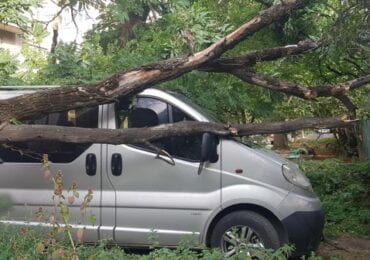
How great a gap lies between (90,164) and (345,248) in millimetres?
3548

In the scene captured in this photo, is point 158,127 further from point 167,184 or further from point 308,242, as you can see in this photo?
point 308,242

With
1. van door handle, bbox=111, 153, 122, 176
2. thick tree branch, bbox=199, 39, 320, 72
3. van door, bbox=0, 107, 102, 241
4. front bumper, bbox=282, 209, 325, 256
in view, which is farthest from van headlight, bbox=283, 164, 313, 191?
van door, bbox=0, 107, 102, 241

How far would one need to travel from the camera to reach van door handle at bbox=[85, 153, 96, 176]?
230 inches

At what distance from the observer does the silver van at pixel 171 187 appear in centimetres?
560

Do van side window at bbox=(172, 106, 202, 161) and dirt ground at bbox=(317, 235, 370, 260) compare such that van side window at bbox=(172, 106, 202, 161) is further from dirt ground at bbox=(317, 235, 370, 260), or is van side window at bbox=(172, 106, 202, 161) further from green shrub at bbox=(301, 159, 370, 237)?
green shrub at bbox=(301, 159, 370, 237)

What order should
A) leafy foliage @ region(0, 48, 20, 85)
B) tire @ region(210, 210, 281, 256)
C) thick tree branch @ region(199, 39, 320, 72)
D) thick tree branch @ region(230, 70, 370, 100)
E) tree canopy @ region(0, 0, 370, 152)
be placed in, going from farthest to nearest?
1. leafy foliage @ region(0, 48, 20, 85)
2. thick tree branch @ region(199, 39, 320, 72)
3. thick tree branch @ region(230, 70, 370, 100)
4. tree canopy @ region(0, 0, 370, 152)
5. tire @ region(210, 210, 281, 256)

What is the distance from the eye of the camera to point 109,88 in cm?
579

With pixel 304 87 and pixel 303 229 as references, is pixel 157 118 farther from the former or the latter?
pixel 303 229

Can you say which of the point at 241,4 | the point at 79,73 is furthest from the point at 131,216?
the point at 241,4

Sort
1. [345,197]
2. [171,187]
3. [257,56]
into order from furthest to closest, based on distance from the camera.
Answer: [345,197], [257,56], [171,187]

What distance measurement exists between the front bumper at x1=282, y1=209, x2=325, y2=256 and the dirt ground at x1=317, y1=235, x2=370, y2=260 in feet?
2.54

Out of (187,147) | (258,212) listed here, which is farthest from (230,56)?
(258,212)

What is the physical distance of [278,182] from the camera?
5.67 meters

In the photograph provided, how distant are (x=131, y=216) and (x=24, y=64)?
719 centimetres
